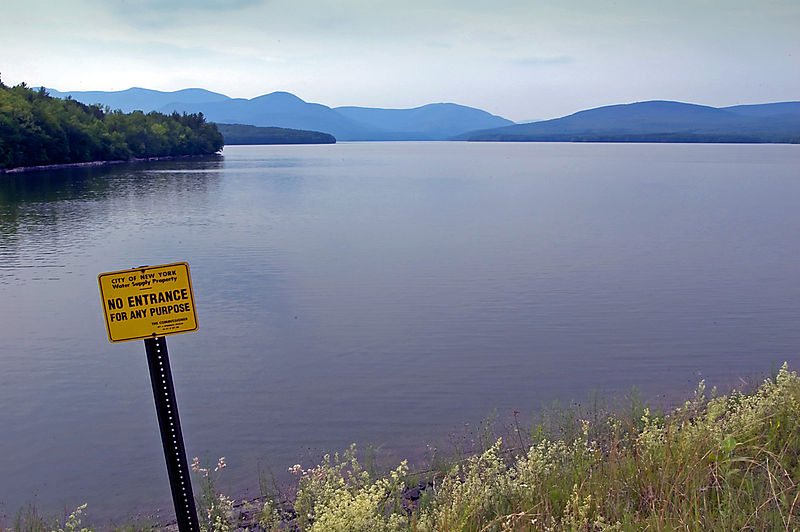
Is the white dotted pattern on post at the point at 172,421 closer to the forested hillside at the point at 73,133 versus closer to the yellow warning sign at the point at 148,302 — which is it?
the yellow warning sign at the point at 148,302

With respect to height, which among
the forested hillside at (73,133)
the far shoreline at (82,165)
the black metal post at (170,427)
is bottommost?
the black metal post at (170,427)

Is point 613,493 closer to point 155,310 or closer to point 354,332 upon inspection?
point 155,310

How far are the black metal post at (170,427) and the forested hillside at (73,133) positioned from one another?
7055 cm

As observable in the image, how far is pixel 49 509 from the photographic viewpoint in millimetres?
7457

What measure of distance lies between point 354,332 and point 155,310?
10.6 meters

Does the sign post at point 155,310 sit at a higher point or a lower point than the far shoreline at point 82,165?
lower

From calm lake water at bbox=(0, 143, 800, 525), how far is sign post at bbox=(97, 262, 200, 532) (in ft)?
14.4

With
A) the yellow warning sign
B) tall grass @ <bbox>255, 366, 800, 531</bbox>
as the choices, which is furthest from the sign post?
tall grass @ <bbox>255, 366, 800, 531</bbox>

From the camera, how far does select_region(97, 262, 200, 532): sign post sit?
11.5ft

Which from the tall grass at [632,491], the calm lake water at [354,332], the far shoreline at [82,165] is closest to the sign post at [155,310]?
the tall grass at [632,491]

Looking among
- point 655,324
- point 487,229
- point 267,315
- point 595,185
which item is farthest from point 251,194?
point 655,324

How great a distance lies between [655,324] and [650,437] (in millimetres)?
9162

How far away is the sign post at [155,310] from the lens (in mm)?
3504

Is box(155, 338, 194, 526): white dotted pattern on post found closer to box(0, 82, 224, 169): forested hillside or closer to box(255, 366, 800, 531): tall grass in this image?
box(255, 366, 800, 531): tall grass
